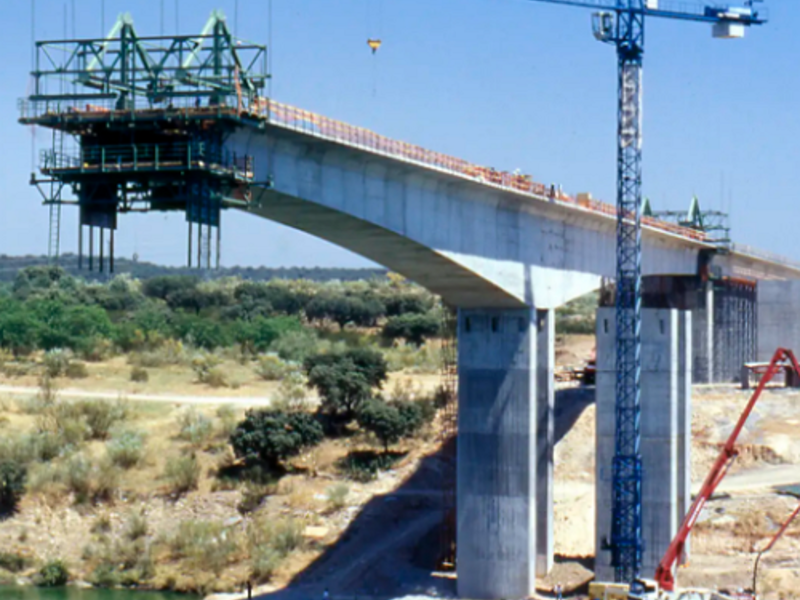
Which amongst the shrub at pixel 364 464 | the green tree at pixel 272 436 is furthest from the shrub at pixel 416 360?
the green tree at pixel 272 436

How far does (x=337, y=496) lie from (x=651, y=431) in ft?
55.1

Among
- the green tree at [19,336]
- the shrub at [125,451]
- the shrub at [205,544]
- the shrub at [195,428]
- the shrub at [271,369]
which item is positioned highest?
the green tree at [19,336]

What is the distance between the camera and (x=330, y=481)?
223 feet

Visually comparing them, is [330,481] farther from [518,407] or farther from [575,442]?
[518,407]

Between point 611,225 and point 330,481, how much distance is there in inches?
695

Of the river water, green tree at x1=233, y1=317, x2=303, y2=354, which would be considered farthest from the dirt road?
the river water

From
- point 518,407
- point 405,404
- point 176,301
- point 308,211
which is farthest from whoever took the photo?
point 176,301

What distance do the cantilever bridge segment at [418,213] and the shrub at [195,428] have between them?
857 inches

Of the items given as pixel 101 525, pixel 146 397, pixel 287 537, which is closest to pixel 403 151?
pixel 287 537

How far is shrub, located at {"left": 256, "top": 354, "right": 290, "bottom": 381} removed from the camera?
92750 millimetres

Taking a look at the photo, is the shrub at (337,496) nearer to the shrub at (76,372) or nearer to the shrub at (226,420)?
the shrub at (226,420)

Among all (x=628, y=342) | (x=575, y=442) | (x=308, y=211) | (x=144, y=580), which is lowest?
(x=144, y=580)

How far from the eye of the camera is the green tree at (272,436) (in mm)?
67812

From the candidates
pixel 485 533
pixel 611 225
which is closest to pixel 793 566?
pixel 485 533
